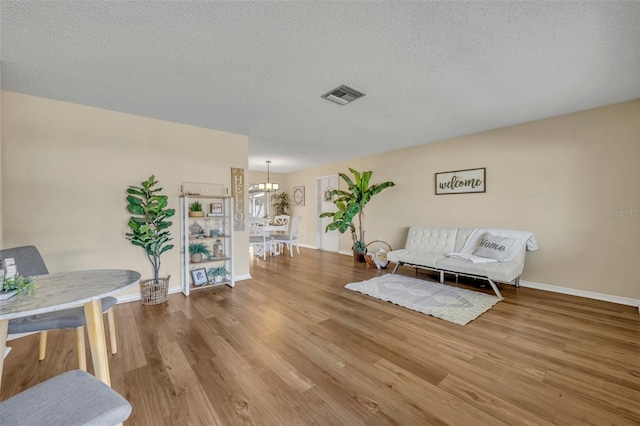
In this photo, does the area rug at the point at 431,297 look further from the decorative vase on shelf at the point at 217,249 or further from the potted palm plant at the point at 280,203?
the potted palm plant at the point at 280,203

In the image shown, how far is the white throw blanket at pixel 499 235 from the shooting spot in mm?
3512

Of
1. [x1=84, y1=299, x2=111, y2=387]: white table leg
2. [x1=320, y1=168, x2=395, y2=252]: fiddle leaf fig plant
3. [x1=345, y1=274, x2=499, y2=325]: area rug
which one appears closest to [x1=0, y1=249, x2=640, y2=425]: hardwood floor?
[x1=345, y1=274, x2=499, y2=325]: area rug

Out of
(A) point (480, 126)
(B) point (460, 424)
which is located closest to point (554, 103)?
(A) point (480, 126)

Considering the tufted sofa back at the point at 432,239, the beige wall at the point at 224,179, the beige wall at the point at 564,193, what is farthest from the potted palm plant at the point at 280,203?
the beige wall at the point at 564,193

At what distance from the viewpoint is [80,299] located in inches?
45.9

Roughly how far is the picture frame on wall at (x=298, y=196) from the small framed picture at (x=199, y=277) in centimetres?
448

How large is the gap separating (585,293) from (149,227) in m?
5.79

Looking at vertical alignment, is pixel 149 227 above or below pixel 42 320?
above

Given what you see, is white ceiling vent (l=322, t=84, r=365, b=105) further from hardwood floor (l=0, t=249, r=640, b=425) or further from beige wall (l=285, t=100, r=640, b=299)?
beige wall (l=285, t=100, r=640, b=299)

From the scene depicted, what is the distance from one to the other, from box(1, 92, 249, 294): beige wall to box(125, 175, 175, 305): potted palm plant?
17 cm

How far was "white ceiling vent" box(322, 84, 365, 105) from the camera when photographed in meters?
2.68

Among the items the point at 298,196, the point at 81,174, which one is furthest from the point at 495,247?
the point at 298,196

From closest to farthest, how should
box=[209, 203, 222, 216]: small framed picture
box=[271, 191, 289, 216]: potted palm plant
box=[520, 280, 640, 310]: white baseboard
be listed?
1. box=[520, 280, 640, 310]: white baseboard
2. box=[209, 203, 222, 216]: small framed picture
3. box=[271, 191, 289, 216]: potted palm plant

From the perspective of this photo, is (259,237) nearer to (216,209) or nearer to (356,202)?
(216,209)
